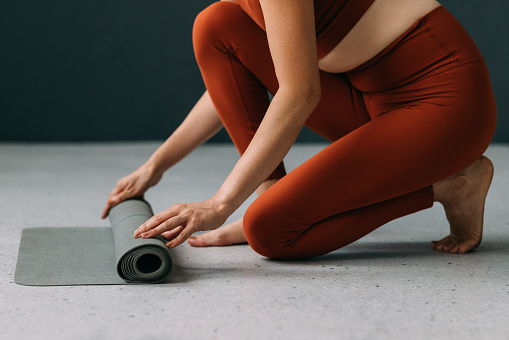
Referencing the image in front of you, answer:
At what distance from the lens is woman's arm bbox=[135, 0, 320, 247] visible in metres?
1.26

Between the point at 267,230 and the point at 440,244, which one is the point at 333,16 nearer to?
the point at 267,230

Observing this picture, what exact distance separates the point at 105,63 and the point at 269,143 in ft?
9.12

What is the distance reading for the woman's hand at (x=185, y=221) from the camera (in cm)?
130

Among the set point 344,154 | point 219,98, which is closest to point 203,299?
point 344,154

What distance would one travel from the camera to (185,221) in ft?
4.30

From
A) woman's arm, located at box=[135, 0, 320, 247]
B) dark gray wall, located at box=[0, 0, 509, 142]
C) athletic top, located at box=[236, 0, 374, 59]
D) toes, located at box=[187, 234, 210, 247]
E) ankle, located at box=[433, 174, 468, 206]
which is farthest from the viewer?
dark gray wall, located at box=[0, 0, 509, 142]

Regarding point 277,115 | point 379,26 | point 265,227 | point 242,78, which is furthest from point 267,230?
point 379,26

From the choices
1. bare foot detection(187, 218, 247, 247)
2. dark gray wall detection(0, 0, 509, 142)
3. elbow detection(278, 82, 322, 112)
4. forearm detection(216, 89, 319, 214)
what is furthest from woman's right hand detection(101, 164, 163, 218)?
dark gray wall detection(0, 0, 509, 142)

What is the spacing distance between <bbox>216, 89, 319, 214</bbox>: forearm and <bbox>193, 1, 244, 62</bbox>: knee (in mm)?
419

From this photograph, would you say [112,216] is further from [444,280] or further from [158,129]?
[158,129]

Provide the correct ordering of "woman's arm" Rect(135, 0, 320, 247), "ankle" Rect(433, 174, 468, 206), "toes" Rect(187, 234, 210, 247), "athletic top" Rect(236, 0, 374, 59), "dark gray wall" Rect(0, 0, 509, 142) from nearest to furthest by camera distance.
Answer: "woman's arm" Rect(135, 0, 320, 247), "athletic top" Rect(236, 0, 374, 59), "ankle" Rect(433, 174, 468, 206), "toes" Rect(187, 234, 210, 247), "dark gray wall" Rect(0, 0, 509, 142)

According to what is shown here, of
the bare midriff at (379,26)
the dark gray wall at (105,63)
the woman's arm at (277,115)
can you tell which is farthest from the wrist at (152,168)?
the dark gray wall at (105,63)

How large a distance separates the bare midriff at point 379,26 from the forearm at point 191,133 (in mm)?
410

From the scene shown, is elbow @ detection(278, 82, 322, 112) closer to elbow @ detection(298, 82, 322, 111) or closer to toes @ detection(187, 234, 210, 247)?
elbow @ detection(298, 82, 322, 111)
